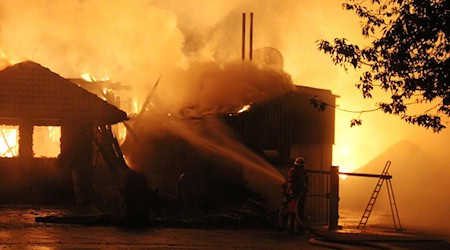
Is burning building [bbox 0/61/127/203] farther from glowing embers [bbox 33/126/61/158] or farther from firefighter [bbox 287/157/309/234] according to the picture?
firefighter [bbox 287/157/309/234]

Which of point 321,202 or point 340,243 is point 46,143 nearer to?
point 321,202

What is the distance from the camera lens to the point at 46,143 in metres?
27.0

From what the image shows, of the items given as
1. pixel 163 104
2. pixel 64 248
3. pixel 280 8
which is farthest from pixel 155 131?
pixel 280 8

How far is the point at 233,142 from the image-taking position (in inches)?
1130

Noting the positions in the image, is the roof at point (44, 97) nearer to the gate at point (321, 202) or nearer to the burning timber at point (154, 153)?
the burning timber at point (154, 153)

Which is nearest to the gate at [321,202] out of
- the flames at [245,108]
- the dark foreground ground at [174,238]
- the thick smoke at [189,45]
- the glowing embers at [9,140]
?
the dark foreground ground at [174,238]

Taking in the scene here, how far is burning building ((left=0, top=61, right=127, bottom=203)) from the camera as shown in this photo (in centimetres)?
2348

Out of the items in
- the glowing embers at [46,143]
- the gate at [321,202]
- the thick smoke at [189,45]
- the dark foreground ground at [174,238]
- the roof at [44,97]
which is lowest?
the dark foreground ground at [174,238]

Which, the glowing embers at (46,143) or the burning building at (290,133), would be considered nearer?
the glowing embers at (46,143)

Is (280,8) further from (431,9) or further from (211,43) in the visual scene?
(431,9)

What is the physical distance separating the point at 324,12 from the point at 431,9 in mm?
32262

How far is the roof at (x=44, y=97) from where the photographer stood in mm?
23422

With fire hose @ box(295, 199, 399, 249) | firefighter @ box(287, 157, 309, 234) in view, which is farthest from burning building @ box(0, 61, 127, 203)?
fire hose @ box(295, 199, 399, 249)

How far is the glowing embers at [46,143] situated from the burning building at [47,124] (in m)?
0.89
